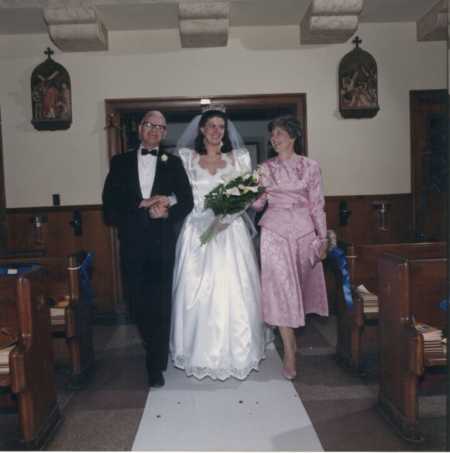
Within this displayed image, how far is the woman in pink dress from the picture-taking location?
12.8 feet

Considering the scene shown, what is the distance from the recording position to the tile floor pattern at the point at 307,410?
9.74 feet

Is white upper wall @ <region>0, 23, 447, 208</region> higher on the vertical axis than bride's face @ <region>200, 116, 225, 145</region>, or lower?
higher

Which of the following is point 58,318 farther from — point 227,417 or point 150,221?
point 227,417

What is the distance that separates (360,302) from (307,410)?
1001mm

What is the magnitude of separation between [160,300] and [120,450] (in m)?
1.14

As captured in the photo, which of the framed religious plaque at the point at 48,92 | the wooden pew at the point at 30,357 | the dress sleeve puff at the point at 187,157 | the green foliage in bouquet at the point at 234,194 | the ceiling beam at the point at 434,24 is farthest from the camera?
the framed religious plaque at the point at 48,92

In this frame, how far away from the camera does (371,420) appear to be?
3223 millimetres

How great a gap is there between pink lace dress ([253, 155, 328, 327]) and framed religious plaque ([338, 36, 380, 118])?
8.27ft

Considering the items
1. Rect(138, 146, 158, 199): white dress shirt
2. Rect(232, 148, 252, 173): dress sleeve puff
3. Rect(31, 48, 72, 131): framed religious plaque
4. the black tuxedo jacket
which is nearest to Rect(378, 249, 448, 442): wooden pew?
Rect(232, 148, 252, 173): dress sleeve puff

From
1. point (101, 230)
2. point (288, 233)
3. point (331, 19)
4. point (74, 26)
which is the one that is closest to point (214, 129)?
point (288, 233)

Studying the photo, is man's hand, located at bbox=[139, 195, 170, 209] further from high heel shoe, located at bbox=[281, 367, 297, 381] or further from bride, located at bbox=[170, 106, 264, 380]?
high heel shoe, located at bbox=[281, 367, 297, 381]

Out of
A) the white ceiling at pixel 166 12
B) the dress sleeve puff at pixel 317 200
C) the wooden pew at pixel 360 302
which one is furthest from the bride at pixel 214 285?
the white ceiling at pixel 166 12

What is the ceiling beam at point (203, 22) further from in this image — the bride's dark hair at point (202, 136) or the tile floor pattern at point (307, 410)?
the tile floor pattern at point (307, 410)

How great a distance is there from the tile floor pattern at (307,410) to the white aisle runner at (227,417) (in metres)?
0.08
